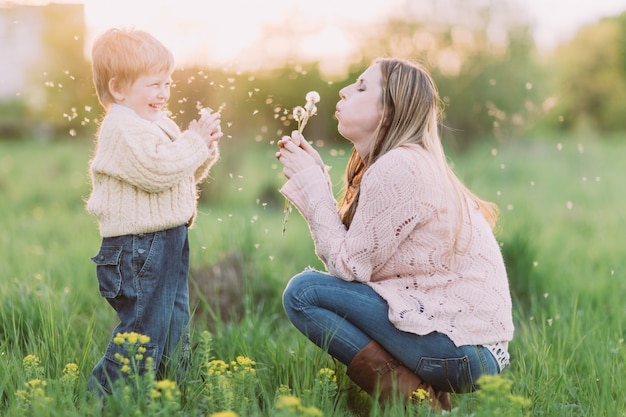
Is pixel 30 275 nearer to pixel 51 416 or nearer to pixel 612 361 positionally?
pixel 51 416

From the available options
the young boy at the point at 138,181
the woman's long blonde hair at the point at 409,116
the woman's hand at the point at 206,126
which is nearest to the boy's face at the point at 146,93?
the young boy at the point at 138,181

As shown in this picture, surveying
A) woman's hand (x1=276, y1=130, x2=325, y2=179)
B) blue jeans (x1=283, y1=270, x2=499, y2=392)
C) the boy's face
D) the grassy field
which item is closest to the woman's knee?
blue jeans (x1=283, y1=270, x2=499, y2=392)

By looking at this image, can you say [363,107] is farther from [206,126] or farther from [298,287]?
[298,287]

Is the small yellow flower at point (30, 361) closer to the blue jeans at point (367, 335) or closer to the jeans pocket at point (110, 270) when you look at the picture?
the jeans pocket at point (110, 270)

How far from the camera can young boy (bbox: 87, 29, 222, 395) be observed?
2.52 meters

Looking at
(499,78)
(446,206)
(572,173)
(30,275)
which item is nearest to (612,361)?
(446,206)

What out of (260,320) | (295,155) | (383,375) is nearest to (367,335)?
(383,375)

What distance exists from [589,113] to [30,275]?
71.7ft

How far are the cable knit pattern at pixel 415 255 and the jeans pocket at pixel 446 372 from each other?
74 mm

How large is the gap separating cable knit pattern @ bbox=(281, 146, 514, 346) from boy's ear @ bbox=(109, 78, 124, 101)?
2.51 feet

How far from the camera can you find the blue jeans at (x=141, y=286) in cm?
257

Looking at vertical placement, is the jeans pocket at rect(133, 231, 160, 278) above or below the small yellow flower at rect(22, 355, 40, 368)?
above

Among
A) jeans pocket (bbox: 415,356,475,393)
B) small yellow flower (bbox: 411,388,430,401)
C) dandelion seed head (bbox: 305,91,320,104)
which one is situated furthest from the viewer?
dandelion seed head (bbox: 305,91,320,104)

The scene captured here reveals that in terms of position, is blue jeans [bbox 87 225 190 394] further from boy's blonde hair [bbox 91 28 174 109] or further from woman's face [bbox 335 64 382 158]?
woman's face [bbox 335 64 382 158]
